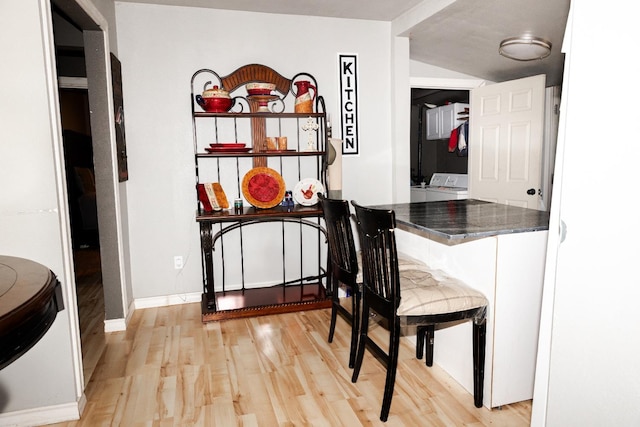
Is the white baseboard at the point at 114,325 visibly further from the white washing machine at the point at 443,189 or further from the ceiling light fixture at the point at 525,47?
the white washing machine at the point at 443,189

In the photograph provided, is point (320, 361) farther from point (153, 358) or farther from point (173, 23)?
point (173, 23)

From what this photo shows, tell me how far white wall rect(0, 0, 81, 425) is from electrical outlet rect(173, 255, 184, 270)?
1.51 meters

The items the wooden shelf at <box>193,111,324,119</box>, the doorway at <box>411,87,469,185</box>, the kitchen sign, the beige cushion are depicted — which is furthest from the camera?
the doorway at <box>411,87,469,185</box>

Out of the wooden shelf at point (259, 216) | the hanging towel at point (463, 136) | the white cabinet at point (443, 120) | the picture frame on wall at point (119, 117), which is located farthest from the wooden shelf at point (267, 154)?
the white cabinet at point (443, 120)

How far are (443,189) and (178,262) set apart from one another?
3287mm

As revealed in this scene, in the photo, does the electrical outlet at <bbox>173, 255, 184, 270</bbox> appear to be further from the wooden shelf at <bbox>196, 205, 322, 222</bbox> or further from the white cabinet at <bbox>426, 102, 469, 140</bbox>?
the white cabinet at <bbox>426, 102, 469, 140</bbox>

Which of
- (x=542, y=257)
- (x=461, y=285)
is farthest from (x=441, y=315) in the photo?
(x=542, y=257)

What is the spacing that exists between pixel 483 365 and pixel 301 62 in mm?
→ 2629

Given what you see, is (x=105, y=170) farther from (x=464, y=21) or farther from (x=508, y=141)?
(x=508, y=141)

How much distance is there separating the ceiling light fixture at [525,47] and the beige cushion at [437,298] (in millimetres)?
2000

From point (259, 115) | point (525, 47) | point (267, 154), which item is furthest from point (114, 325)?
point (525, 47)

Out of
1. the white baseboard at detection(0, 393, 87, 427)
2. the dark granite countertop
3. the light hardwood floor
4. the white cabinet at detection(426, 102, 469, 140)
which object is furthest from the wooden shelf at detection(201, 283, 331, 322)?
the white cabinet at detection(426, 102, 469, 140)

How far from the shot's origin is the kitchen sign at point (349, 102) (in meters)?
3.69

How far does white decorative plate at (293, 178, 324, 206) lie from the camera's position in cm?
344
